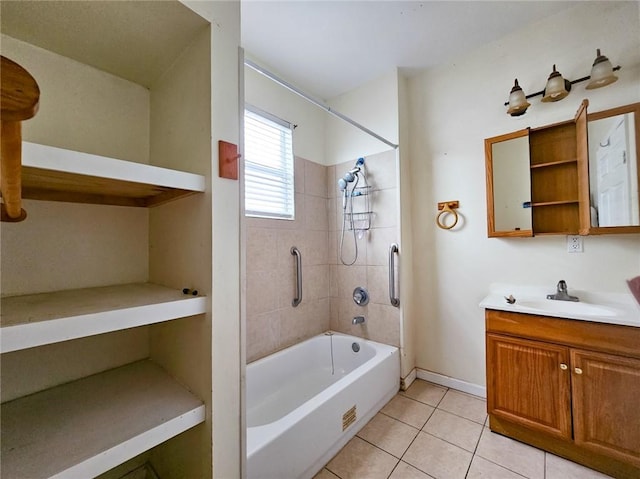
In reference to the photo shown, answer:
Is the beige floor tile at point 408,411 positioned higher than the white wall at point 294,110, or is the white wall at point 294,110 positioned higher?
the white wall at point 294,110

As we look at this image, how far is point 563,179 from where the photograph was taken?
1.81m

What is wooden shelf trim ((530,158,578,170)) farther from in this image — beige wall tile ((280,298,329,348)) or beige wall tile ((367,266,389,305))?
beige wall tile ((280,298,329,348))

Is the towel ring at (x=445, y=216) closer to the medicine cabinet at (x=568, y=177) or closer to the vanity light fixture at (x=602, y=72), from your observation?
the medicine cabinet at (x=568, y=177)

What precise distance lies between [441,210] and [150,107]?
7.25ft

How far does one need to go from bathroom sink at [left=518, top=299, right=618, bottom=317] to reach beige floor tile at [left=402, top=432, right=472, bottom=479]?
997mm

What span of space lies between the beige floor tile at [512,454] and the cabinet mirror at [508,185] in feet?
4.51

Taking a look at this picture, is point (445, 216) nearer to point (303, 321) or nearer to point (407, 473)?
point (303, 321)

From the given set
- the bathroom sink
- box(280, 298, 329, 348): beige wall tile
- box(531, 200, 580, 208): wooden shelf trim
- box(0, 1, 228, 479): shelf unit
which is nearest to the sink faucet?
the bathroom sink

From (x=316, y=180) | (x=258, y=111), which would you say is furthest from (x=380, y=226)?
(x=258, y=111)

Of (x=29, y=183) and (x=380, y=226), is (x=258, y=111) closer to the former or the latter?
(x=380, y=226)

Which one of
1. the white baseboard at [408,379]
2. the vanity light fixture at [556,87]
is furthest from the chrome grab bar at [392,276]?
the vanity light fixture at [556,87]

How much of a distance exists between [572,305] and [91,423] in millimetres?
2523

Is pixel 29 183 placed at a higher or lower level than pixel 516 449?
higher

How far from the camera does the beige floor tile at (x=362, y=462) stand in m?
1.42
